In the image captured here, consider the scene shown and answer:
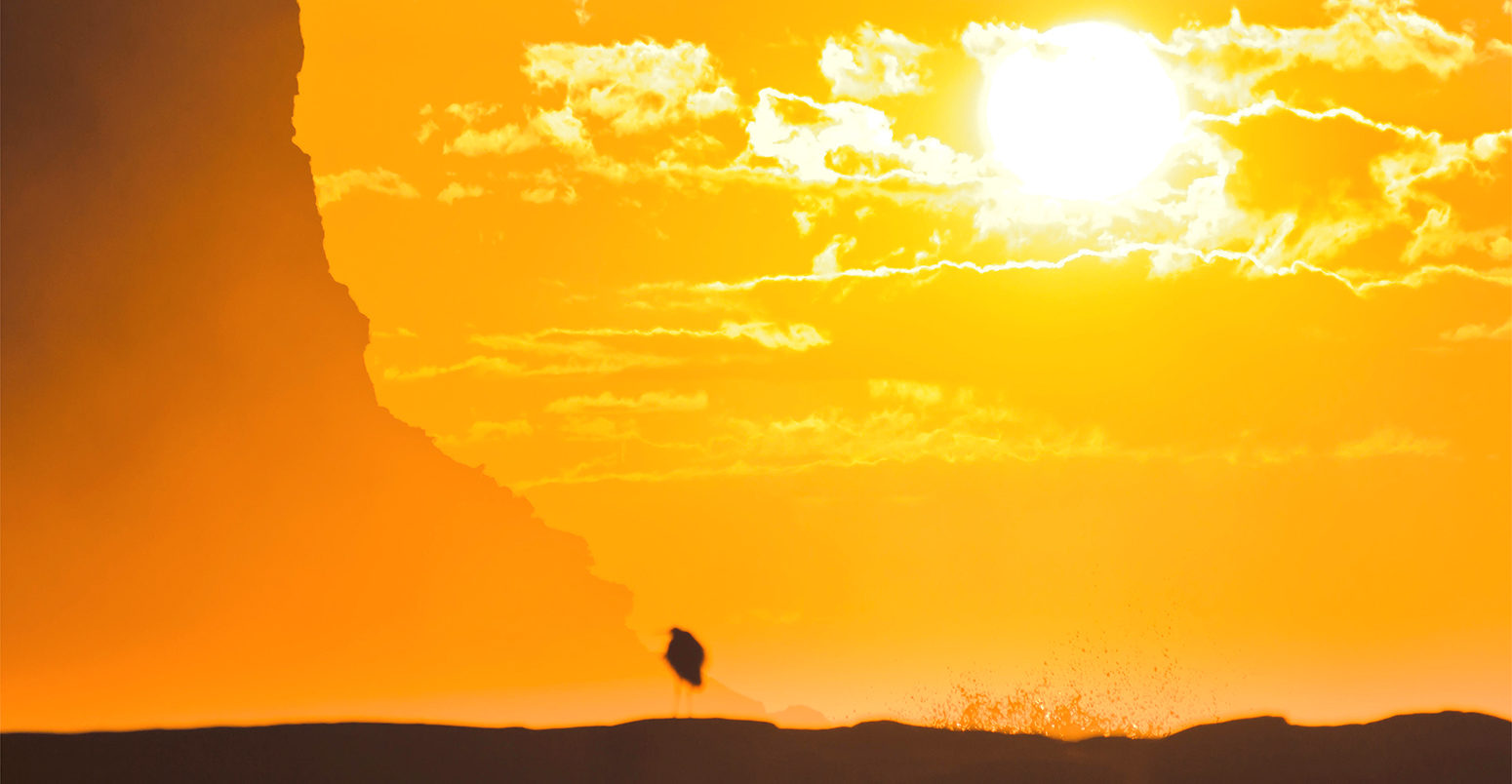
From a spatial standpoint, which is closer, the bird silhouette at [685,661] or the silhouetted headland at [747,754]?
the silhouetted headland at [747,754]

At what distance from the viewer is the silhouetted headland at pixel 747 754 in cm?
3098

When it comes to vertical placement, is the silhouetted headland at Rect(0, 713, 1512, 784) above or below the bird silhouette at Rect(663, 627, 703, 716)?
below

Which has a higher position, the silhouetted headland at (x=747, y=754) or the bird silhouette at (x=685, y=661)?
the bird silhouette at (x=685, y=661)

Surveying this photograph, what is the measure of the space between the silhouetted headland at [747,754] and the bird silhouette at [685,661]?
6.71 ft

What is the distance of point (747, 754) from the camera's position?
104 ft

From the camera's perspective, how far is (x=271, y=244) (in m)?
76.2

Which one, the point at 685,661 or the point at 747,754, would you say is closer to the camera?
the point at 747,754

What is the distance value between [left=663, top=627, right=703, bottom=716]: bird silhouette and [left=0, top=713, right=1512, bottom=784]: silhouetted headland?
6.71ft

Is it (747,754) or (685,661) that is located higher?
(685,661)

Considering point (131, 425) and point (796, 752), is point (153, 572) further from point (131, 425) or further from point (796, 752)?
point (796, 752)

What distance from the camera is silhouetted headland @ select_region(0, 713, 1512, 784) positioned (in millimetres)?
30984

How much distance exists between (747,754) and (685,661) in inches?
157

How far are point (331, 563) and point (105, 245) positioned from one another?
18.7m

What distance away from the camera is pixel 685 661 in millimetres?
35188
